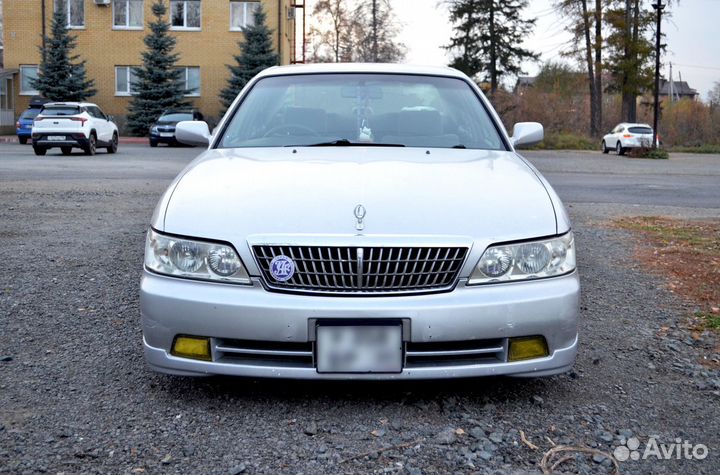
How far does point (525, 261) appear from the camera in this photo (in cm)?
343

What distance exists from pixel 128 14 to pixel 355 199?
1631 inches

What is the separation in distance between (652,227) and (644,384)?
5.99 m

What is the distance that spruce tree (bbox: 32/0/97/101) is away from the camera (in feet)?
126

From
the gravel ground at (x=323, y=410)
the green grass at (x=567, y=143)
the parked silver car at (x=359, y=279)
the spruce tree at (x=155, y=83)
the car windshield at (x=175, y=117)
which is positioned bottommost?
the gravel ground at (x=323, y=410)

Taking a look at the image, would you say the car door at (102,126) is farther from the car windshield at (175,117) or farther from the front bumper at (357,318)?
the front bumper at (357,318)

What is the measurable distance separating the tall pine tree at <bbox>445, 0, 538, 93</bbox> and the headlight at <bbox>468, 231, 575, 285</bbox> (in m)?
49.0

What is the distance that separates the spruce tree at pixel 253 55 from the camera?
1548 inches

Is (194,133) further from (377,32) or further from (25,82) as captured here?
(377,32)

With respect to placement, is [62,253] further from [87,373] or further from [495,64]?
[495,64]

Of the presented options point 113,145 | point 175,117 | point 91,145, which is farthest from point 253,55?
point 91,145

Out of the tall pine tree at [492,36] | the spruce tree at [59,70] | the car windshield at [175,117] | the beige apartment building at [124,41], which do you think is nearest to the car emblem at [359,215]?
the car windshield at [175,117]

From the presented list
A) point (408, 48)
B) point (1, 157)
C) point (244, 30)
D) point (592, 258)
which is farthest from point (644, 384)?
point (408, 48)

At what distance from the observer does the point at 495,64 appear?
5162cm

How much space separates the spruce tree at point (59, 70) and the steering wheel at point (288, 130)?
121 ft
